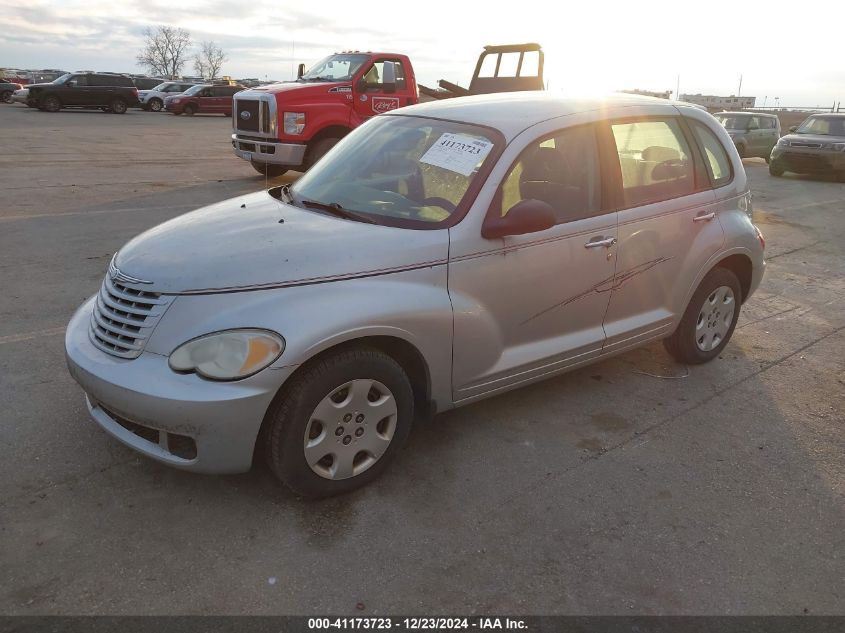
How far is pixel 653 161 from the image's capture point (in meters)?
4.22

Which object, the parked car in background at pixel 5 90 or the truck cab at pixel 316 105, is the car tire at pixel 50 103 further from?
the truck cab at pixel 316 105

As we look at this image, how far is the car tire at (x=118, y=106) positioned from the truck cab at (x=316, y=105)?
22099 mm

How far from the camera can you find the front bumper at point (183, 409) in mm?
2723

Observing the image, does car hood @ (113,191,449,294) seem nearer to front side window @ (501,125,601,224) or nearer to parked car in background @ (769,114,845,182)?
front side window @ (501,125,601,224)

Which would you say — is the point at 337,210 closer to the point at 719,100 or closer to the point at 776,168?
the point at 776,168

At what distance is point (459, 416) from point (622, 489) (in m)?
1.01

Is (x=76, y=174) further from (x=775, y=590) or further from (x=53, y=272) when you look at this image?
(x=775, y=590)

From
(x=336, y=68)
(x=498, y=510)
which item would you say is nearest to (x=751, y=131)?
(x=336, y=68)

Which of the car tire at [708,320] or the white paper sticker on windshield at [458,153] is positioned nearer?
the white paper sticker on windshield at [458,153]

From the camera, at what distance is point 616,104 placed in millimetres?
4113

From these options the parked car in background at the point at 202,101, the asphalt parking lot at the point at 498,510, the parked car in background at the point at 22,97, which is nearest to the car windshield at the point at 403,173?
the asphalt parking lot at the point at 498,510

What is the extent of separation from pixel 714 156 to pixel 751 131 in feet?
57.3

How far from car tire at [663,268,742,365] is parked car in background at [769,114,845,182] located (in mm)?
13687

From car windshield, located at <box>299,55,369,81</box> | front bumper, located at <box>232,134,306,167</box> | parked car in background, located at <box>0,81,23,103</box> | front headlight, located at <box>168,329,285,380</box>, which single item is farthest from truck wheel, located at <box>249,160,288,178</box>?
parked car in background, located at <box>0,81,23,103</box>
